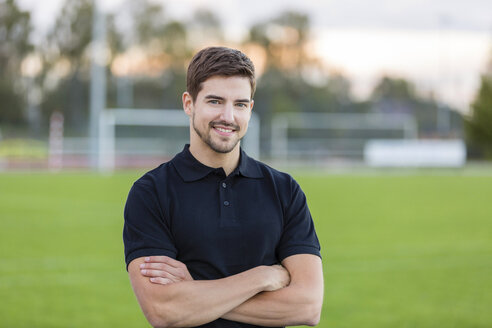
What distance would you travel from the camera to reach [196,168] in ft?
7.79

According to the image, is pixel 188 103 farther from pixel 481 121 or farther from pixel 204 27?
pixel 481 121

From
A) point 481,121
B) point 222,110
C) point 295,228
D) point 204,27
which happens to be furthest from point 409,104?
point 222,110

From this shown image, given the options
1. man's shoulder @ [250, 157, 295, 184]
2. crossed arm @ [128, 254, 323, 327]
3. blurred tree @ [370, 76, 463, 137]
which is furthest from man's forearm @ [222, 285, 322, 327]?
blurred tree @ [370, 76, 463, 137]

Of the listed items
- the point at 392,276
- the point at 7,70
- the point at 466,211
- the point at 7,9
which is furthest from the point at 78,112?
the point at 392,276

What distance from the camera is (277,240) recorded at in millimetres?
2424

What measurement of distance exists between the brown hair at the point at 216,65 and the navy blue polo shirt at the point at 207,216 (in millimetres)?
252

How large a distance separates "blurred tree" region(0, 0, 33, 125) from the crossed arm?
37.6 meters

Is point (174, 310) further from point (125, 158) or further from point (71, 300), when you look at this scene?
point (125, 158)

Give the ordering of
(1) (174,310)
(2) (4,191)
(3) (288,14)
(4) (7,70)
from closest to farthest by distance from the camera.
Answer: (1) (174,310)
(2) (4,191)
(4) (7,70)
(3) (288,14)

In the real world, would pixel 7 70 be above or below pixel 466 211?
above

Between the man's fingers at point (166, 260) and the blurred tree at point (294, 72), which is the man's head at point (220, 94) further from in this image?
the blurred tree at point (294, 72)

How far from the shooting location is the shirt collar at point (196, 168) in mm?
2355

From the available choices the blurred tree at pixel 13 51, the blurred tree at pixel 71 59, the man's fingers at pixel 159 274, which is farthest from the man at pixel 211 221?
the blurred tree at pixel 13 51

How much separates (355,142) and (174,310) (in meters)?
33.5
